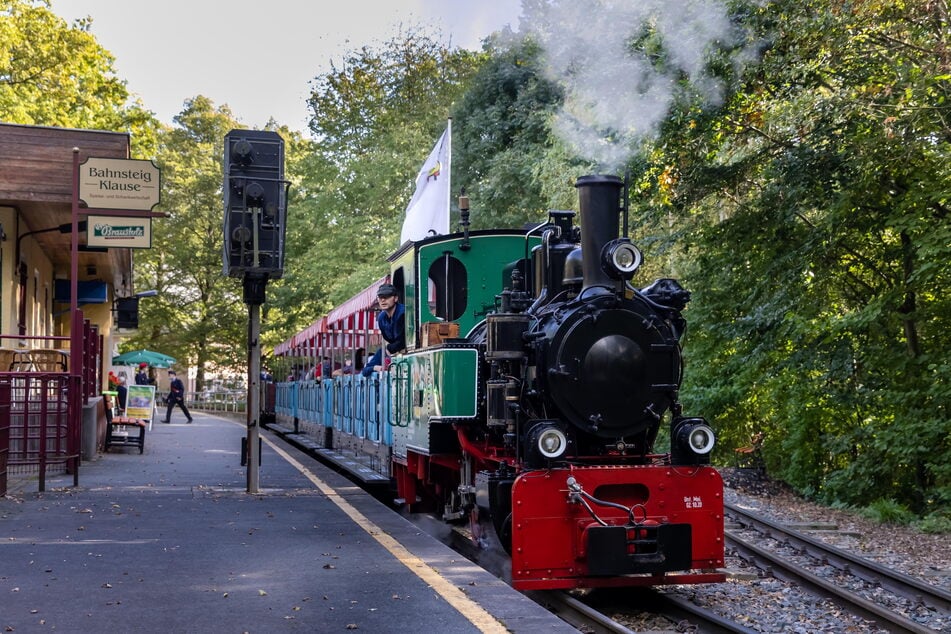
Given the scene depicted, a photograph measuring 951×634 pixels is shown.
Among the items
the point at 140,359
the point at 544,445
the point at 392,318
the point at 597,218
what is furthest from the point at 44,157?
the point at 140,359

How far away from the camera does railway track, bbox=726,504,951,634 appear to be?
6.60m

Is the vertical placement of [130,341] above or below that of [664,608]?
above

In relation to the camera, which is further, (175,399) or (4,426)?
(175,399)

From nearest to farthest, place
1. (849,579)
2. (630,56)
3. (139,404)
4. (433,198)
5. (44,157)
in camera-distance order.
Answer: (849,579)
(630,56)
(433,198)
(44,157)
(139,404)

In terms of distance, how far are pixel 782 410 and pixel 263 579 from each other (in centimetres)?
1056

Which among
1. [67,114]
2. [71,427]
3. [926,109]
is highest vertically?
[67,114]

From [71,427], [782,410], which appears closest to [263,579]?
[71,427]

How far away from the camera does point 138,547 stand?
7328 mm

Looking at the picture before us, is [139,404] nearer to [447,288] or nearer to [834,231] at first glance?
[447,288]

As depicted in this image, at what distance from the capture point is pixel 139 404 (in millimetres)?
19328

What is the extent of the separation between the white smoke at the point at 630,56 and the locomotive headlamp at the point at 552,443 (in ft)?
20.4

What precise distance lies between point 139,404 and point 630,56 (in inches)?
452

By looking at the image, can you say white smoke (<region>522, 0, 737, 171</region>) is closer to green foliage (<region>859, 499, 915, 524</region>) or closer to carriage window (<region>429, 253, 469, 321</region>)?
carriage window (<region>429, 253, 469, 321</region>)

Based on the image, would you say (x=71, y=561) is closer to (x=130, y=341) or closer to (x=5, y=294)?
(x=5, y=294)
